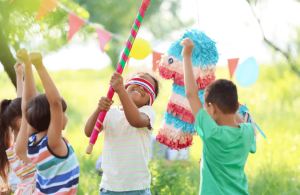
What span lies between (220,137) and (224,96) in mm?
180

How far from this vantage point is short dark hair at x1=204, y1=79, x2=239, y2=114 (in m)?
1.31

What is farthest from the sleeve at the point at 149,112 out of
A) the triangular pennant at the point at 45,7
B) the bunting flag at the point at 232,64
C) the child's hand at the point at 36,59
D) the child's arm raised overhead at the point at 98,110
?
the triangular pennant at the point at 45,7

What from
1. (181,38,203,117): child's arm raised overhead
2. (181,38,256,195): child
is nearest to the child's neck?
(181,38,256,195): child

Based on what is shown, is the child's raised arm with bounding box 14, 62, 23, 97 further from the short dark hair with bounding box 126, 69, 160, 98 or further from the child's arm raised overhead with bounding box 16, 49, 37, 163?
the short dark hair with bounding box 126, 69, 160, 98

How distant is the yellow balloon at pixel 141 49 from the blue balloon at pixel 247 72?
736 mm

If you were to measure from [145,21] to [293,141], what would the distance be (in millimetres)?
8820

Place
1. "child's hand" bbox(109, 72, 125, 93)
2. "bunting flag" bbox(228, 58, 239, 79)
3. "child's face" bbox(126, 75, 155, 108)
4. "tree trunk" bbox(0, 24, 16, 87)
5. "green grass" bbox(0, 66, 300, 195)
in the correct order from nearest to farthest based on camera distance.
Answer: "child's hand" bbox(109, 72, 125, 93)
"child's face" bbox(126, 75, 155, 108)
"tree trunk" bbox(0, 24, 16, 87)
"bunting flag" bbox(228, 58, 239, 79)
"green grass" bbox(0, 66, 300, 195)

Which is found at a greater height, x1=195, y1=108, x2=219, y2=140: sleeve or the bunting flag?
x1=195, y1=108, x2=219, y2=140: sleeve

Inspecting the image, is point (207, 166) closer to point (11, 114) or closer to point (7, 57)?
point (11, 114)

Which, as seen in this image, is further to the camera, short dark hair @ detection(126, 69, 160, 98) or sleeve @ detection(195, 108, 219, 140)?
short dark hair @ detection(126, 69, 160, 98)

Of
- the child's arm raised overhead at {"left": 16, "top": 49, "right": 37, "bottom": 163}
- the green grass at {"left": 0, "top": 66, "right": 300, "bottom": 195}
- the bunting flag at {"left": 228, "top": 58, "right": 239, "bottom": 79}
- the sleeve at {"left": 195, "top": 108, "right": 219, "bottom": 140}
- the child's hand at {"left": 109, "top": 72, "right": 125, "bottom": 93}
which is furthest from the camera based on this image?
the green grass at {"left": 0, "top": 66, "right": 300, "bottom": 195}

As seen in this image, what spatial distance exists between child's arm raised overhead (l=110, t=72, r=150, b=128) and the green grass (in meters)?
0.54

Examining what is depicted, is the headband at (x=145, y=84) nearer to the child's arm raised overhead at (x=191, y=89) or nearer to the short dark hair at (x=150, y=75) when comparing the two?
the short dark hair at (x=150, y=75)

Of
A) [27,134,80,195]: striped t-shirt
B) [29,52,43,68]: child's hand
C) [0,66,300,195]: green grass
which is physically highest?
[29,52,43,68]: child's hand
